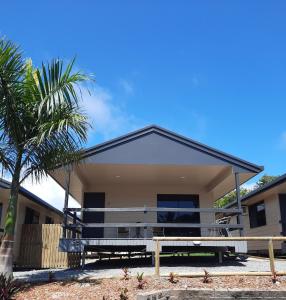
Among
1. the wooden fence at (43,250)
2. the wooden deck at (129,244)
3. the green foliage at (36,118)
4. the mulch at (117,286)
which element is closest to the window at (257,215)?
the wooden deck at (129,244)

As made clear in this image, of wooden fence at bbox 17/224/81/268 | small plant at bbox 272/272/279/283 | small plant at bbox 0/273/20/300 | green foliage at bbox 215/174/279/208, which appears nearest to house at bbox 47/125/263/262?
wooden fence at bbox 17/224/81/268

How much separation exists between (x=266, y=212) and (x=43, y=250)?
12571 millimetres

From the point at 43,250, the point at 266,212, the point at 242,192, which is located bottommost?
the point at 43,250

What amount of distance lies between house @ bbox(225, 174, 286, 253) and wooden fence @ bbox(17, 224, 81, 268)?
9298 mm

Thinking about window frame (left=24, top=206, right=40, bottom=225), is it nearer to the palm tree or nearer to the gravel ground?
the gravel ground

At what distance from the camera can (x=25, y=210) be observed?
18.1 meters

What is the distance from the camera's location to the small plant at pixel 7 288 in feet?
23.6

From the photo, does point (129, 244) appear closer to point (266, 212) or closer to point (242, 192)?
point (266, 212)

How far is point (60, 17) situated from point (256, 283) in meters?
9.19

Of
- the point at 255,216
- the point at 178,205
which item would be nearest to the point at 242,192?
the point at 255,216

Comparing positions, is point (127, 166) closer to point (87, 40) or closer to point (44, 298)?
point (87, 40)

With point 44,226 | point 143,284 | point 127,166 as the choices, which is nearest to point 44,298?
point 143,284

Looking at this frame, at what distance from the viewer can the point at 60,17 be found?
36.9 feet

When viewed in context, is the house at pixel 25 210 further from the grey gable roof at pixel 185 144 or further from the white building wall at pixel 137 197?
the grey gable roof at pixel 185 144
